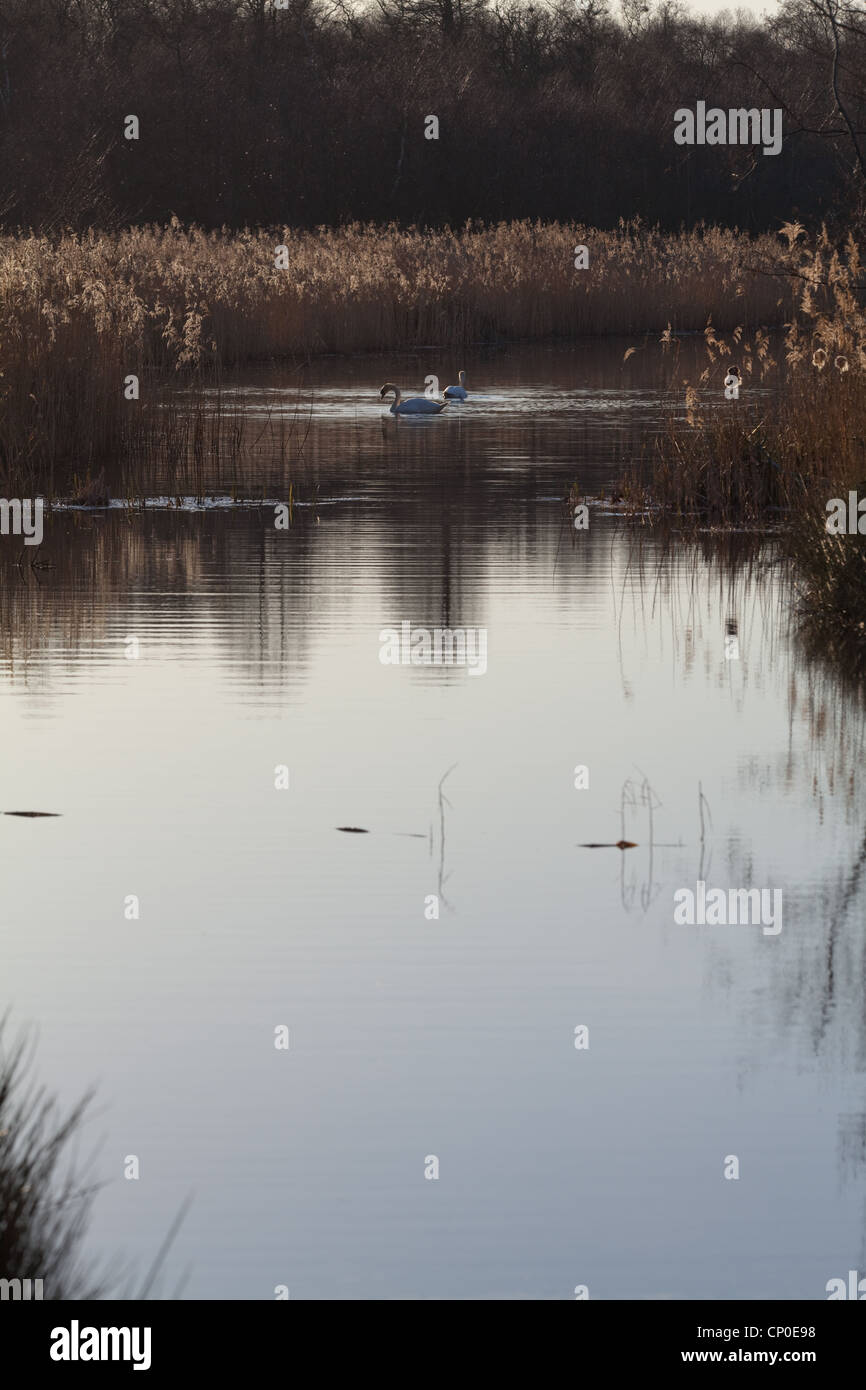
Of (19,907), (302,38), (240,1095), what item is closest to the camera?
(240,1095)

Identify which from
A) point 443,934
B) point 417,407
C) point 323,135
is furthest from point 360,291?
point 443,934

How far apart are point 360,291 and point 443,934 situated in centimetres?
2482

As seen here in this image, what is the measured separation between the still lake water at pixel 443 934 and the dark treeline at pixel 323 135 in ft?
104

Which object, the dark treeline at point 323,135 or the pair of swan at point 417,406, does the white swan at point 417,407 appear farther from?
the dark treeline at point 323,135

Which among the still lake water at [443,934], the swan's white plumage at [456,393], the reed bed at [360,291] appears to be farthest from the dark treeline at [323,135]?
the still lake water at [443,934]

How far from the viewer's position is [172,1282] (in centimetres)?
406

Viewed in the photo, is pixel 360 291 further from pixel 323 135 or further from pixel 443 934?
pixel 443 934

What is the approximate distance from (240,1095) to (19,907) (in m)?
1.54

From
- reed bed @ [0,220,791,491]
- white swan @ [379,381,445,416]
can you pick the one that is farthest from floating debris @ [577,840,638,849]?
white swan @ [379,381,445,416]

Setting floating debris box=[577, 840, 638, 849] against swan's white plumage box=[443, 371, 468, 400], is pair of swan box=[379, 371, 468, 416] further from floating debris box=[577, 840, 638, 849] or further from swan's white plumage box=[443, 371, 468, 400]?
floating debris box=[577, 840, 638, 849]

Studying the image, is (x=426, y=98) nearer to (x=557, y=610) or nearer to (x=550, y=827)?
(x=557, y=610)

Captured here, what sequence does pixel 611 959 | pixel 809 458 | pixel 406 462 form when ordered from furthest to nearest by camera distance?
1. pixel 406 462
2. pixel 809 458
3. pixel 611 959

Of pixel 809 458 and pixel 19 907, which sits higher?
pixel 809 458
